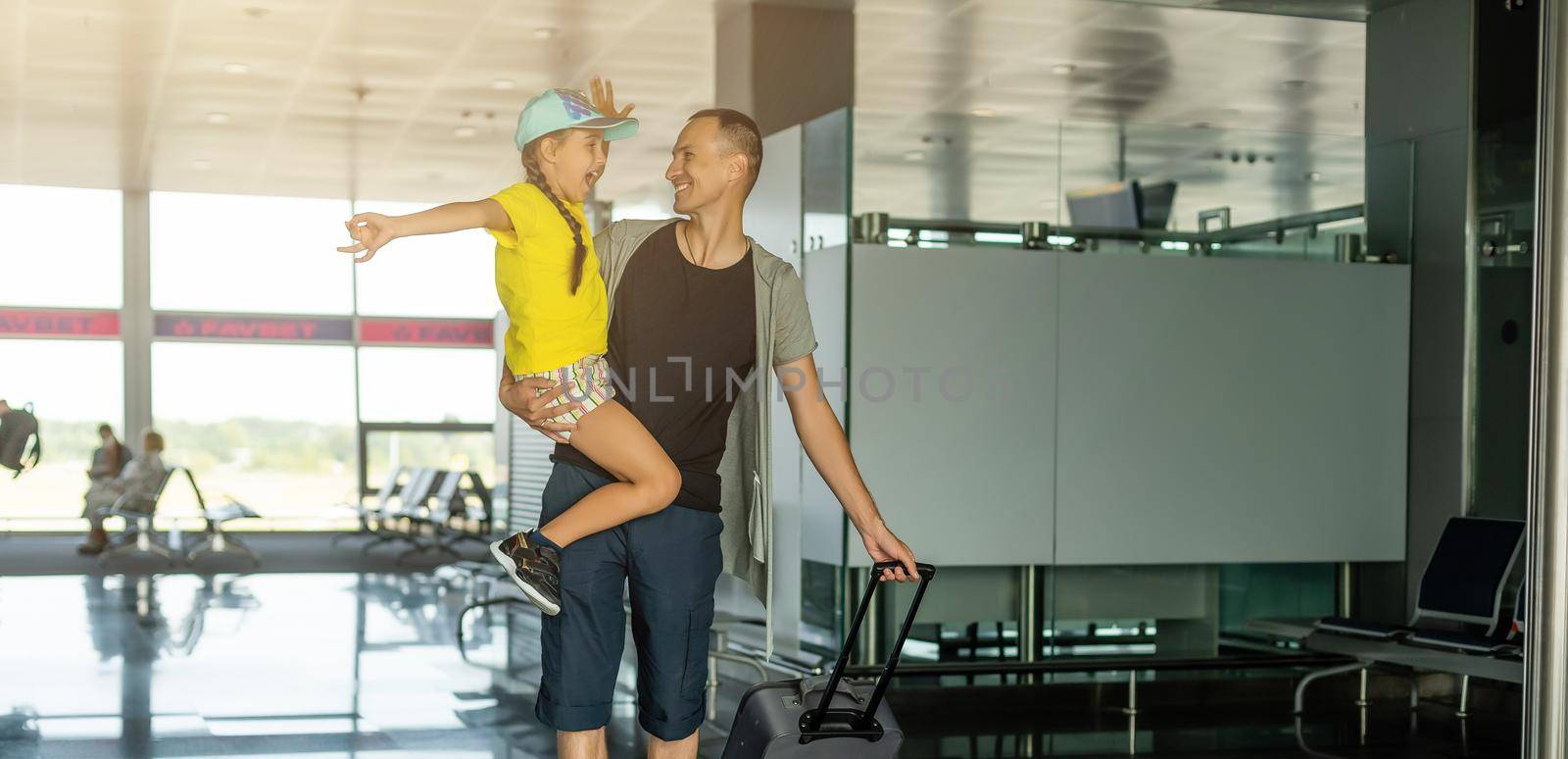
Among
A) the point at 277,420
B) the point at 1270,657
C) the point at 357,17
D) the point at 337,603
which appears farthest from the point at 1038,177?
the point at 277,420

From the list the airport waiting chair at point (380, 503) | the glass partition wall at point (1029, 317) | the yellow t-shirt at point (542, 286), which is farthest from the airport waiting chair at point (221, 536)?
the yellow t-shirt at point (542, 286)

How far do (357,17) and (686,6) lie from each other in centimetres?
181

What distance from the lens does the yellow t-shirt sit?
225 centimetres

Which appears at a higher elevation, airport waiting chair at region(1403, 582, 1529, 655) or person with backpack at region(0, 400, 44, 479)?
person with backpack at region(0, 400, 44, 479)

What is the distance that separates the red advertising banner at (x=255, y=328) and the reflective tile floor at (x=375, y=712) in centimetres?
830

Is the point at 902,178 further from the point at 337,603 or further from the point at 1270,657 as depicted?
the point at 337,603

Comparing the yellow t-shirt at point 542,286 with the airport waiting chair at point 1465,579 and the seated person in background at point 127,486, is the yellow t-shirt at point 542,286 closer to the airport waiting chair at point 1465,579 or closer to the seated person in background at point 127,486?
the airport waiting chair at point 1465,579

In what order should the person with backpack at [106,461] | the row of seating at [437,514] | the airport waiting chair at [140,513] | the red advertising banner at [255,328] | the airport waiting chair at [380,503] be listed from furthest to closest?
the red advertising banner at [255,328], the airport waiting chair at [380,503], the person with backpack at [106,461], the row of seating at [437,514], the airport waiting chair at [140,513]

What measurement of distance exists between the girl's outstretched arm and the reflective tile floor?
9.38ft

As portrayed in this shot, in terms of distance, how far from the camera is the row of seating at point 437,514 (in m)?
12.5

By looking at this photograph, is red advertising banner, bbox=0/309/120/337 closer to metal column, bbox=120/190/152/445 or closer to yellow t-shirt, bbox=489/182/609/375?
metal column, bbox=120/190/152/445

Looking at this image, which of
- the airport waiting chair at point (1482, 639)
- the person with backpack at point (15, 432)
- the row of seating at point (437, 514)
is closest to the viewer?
the person with backpack at point (15, 432)

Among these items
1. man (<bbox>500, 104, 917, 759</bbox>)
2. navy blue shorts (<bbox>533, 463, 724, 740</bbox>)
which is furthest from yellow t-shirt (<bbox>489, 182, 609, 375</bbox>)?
navy blue shorts (<bbox>533, 463, 724, 740</bbox>)

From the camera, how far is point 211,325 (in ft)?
52.3
